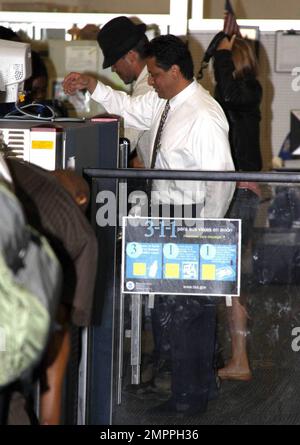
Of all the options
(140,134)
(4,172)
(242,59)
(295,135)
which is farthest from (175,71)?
(4,172)

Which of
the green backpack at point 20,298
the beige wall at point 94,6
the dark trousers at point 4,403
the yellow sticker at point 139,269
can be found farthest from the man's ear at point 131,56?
the green backpack at point 20,298

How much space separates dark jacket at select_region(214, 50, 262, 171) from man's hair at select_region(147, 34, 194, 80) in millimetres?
806

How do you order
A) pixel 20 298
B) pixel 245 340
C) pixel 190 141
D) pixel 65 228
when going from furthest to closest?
pixel 190 141 < pixel 245 340 < pixel 65 228 < pixel 20 298

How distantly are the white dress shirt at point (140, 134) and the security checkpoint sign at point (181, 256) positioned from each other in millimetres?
1711

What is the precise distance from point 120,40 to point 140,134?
21.7 inches

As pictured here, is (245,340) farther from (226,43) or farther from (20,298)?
(226,43)

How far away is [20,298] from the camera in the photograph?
2.37 m

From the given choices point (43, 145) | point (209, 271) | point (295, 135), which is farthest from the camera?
point (295, 135)

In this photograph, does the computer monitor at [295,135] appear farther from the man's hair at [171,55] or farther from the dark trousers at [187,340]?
the dark trousers at [187,340]

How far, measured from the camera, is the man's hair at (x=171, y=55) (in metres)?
5.07

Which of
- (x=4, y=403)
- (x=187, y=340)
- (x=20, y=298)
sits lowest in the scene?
(x=187, y=340)
